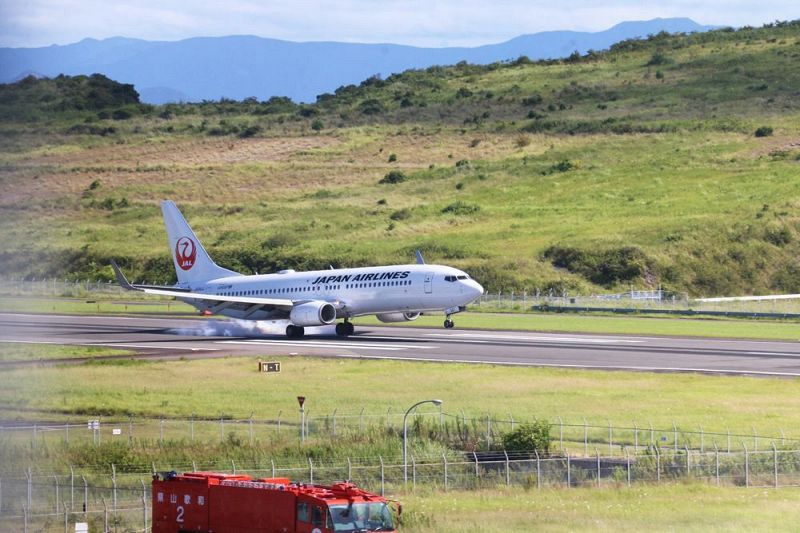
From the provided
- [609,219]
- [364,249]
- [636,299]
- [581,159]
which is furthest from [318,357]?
[581,159]

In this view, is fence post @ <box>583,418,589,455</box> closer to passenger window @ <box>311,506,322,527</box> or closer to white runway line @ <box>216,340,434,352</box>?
passenger window @ <box>311,506,322,527</box>

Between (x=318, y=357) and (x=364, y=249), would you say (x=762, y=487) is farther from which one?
(x=364, y=249)

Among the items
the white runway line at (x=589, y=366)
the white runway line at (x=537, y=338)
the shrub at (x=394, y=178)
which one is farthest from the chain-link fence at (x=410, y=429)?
the shrub at (x=394, y=178)

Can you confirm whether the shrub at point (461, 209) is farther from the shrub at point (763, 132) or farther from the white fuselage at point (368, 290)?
the white fuselage at point (368, 290)

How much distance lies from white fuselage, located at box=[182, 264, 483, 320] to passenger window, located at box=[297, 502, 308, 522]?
2108 inches

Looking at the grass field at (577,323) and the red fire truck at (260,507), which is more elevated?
the grass field at (577,323)

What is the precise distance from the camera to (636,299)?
4875 inches

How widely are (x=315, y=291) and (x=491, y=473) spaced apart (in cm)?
4830

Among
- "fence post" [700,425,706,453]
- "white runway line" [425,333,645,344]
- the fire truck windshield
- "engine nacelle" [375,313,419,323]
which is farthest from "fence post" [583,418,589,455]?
"engine nacelle" [375,313,419,323]

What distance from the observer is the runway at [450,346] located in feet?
240

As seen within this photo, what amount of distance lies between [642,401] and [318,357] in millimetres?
23857

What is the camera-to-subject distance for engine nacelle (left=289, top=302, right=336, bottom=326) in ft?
285

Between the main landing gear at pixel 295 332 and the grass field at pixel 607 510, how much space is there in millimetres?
49871

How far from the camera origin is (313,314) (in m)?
86.8
